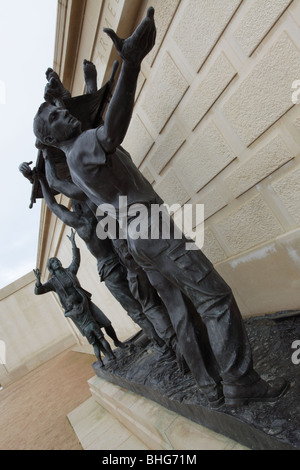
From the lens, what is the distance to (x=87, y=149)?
165cm

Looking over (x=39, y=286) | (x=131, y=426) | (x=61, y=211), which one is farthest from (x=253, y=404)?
(x=39, y=286)

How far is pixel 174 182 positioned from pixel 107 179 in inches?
69.8

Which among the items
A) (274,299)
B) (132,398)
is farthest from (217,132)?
(132,398)

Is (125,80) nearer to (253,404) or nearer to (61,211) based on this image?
Result: (253,404)

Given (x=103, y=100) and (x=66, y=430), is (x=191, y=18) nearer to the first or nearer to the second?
(x=103, y=100)

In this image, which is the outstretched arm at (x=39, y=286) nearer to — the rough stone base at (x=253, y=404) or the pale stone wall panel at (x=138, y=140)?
the rough stone base at (x=253, y=404)

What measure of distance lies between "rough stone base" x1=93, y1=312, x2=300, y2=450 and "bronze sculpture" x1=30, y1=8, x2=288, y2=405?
0.08 meters

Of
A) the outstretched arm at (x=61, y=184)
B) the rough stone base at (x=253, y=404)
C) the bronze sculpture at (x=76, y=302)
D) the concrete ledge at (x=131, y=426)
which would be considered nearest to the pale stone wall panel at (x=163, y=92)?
the outstretched arm at (x=61, y=184)

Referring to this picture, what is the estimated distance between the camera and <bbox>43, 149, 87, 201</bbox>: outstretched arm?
275 centimetres

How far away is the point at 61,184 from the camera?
2.86 metres

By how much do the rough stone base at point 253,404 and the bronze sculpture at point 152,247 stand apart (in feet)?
0.26

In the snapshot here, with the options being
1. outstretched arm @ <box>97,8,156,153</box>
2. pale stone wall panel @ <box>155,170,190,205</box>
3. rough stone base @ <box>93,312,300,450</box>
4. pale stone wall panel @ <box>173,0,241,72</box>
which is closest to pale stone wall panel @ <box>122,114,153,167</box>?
pale stone wall panel @ <box>155,170,190,205</box>

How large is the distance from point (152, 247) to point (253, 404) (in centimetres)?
90

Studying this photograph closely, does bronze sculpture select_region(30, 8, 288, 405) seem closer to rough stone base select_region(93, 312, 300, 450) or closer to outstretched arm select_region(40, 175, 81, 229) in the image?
rough stone base select_region(93, 312, 300, 450)
